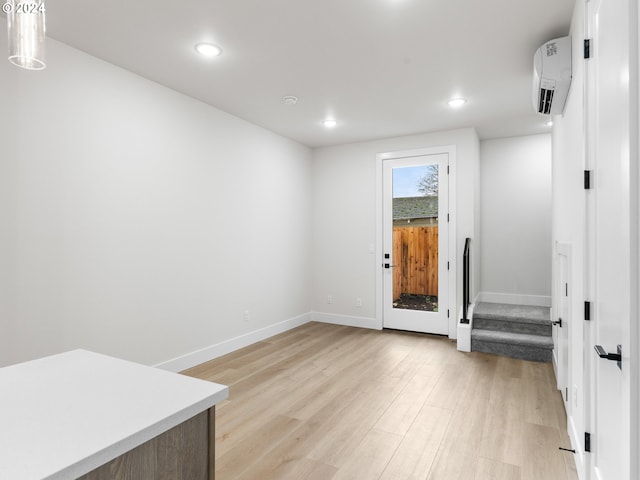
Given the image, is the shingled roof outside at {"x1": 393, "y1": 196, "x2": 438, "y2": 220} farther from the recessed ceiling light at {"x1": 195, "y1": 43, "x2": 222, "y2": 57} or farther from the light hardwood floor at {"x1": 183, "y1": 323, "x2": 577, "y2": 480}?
the recessed ceiling light at {"x1": 195, "y1": 43, "x2": 222, "y2": 57}

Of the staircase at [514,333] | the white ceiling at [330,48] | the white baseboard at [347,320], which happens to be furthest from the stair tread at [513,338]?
the white ceiling at [330,48]

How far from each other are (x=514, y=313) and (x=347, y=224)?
245 centimetres

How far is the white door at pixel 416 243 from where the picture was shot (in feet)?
16.5

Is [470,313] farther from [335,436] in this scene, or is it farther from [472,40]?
[472,40]

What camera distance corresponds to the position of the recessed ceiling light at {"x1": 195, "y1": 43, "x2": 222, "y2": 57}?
9.15 ft

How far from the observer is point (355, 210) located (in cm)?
561

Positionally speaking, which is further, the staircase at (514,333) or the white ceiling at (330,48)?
the staircase at (514,333)

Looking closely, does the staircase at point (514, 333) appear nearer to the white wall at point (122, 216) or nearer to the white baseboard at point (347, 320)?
the white baseboard at point (347, 320)

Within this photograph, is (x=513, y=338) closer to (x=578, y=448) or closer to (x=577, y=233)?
(x=578, y=448)

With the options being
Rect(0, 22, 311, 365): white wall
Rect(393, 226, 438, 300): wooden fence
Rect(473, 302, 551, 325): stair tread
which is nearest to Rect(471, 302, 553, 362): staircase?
Rect(473, 302, 551, 325): stair tread

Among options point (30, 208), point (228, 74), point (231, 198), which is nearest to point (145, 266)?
point (30, 208)

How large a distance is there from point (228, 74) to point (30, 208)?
180 centimetres

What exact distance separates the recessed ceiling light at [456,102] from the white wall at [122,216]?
7.41 ft

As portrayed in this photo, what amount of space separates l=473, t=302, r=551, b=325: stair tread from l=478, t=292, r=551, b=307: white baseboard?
0.19 m
